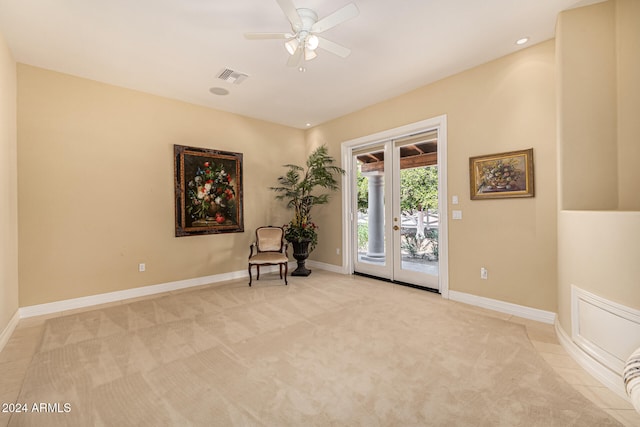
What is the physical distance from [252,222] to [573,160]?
15.2 feet

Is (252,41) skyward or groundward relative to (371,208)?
skyward

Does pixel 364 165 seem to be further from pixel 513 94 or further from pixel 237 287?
pixel 237 287

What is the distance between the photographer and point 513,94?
125 inches

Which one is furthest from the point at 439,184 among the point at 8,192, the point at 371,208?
the point at 8,192

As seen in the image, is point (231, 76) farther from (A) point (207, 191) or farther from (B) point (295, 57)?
(A) point (207, 191)

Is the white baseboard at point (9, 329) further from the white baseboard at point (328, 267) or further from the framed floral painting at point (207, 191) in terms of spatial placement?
the white baseboard at point (328, 267)

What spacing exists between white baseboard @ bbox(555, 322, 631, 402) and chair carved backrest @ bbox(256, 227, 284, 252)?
3916 mm

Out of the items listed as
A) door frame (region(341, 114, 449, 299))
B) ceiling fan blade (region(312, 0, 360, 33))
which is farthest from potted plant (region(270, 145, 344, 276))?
ceiling fan blade (region(312, 0, 360, 33))

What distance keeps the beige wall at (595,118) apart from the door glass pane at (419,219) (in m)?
1.58

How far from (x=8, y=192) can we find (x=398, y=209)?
4.90 meters

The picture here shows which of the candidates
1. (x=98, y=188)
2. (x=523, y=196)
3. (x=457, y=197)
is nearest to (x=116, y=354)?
(x=98, y=188)

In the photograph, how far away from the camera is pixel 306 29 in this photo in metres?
2.48

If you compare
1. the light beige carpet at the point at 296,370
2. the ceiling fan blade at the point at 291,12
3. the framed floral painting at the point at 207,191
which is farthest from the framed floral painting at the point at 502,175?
the framed floral painting at the point at 207,191

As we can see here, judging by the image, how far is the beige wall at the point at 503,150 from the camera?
9.73 feet
